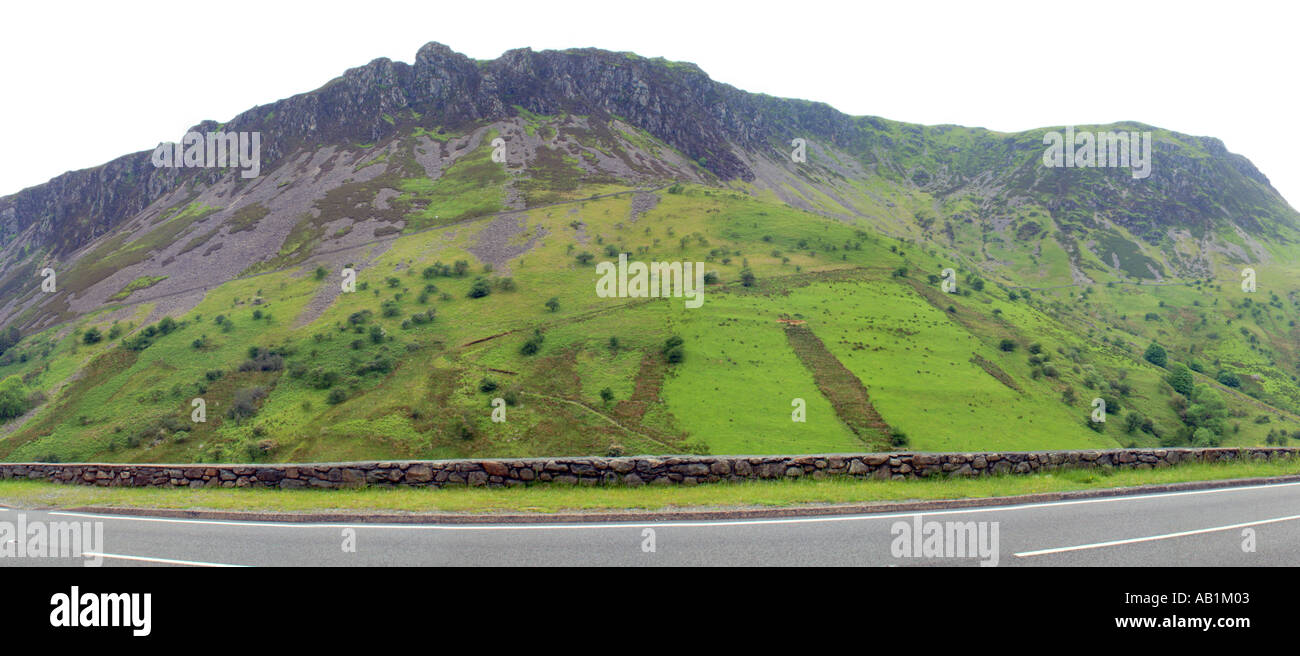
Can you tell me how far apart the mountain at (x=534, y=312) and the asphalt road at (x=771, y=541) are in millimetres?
30715

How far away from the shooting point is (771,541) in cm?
1084

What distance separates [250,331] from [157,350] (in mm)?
9325

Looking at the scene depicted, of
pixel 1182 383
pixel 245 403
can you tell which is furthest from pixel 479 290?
pixel 1182 383

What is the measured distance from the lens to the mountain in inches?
1906

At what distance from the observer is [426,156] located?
139000 millimetres

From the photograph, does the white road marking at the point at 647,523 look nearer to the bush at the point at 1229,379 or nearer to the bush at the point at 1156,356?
the bush at the point at 1156,356

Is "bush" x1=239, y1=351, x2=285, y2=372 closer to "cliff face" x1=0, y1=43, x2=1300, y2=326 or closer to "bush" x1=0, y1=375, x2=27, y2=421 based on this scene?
"bush" x1=0, y1=375, x2=27, y2=421

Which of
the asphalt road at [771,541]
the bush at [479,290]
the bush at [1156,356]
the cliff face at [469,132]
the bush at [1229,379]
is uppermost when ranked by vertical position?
the cliff face at [469,132]

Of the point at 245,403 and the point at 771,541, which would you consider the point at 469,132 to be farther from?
the point at 771,541

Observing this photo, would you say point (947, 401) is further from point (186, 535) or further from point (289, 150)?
point (289, 150)

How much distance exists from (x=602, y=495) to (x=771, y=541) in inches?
212

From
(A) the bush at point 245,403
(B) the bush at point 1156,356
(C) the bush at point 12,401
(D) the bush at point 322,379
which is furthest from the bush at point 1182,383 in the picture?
(C) the bush at point 12,401

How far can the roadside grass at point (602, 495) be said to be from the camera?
538 inches

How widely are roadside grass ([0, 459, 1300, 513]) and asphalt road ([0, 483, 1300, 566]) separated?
4.03 ft
